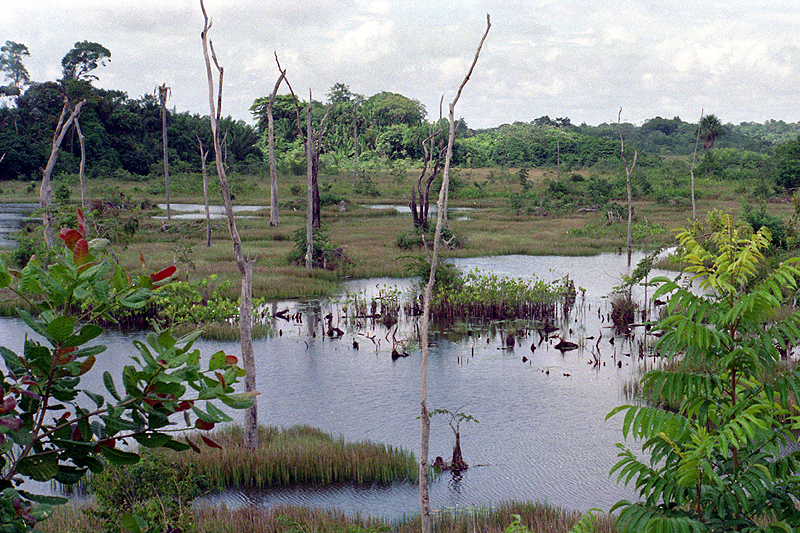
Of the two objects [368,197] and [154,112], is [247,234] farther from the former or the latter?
[154,112]

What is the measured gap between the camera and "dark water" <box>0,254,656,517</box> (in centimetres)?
761

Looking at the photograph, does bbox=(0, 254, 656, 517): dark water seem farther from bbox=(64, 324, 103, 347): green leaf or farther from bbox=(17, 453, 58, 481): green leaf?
bbox=(64, 324, 103, 347): green leaf

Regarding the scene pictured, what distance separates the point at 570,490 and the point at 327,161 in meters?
61.4

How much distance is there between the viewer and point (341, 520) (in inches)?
253

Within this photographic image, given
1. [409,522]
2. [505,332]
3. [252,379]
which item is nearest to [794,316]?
[409,522]

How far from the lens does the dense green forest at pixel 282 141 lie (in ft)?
182

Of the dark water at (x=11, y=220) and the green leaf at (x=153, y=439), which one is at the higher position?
the green leaf at (x=153, y=439)

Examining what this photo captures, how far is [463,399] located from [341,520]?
450cm

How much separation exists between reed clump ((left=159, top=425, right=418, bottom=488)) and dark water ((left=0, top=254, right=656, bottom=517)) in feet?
0.58

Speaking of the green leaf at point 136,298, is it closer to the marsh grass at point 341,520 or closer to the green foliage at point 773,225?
the marsh grass at point 341,520

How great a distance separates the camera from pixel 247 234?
1133 inches

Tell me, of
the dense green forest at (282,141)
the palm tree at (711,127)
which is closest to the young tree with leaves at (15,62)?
the dense green forest at (282,141)

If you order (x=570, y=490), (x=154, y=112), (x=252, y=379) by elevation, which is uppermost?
(x=154, y=112)

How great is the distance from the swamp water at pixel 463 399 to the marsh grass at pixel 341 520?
621mm
